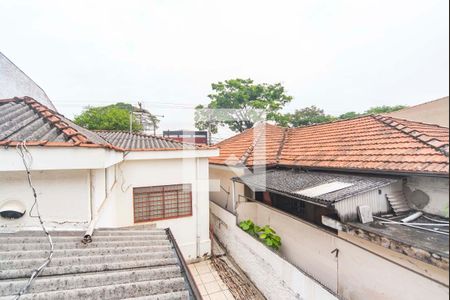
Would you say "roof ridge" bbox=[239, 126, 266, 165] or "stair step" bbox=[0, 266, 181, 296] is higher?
"roof ridge" bbox=[239, 126, 266, 165]

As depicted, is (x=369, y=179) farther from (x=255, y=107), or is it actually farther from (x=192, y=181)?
(x=255, y=107)

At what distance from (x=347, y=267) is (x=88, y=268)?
5.27m

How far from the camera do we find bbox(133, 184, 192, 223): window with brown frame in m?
8.38

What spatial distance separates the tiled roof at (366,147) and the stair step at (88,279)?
407 centimetres

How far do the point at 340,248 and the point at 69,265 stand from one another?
17.9ft

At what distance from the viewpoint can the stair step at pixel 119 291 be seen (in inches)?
104

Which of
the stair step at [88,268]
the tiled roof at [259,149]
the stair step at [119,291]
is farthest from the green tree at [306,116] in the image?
the stair step at [119,291]

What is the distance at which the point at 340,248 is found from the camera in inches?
201

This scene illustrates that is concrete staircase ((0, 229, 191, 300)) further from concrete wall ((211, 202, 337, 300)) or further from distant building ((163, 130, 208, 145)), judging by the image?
distant building ((163, 130, 208, 145))

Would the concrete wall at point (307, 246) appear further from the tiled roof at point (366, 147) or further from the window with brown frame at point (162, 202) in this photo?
the window with brown frame at point (162, 202)

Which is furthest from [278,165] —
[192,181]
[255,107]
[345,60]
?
[255,107]

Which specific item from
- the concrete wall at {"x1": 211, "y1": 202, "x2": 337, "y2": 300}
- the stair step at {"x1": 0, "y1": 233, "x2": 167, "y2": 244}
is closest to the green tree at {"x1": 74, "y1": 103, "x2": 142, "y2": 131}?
the concrete wall at {"x1": 211, "y1": 202, "x2": 337, "y2": 300}

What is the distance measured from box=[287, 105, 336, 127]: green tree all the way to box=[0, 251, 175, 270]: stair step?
2355 cm

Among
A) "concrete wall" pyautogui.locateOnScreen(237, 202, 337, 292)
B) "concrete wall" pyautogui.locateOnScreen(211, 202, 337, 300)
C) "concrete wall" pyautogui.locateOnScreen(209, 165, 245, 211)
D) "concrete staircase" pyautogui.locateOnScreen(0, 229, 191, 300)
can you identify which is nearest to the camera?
"concrete staircase" pyautogui.locateOnScreen(0, 229, 191, 300)
